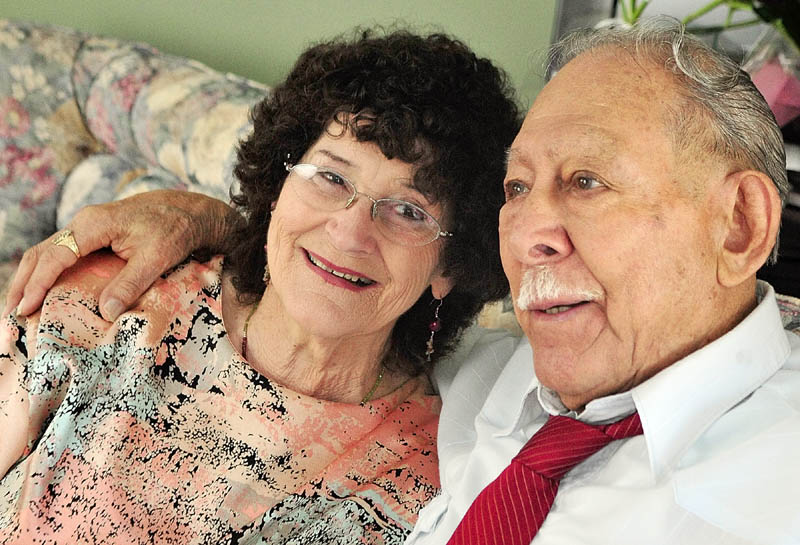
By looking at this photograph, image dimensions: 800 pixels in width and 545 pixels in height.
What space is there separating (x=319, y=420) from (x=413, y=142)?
633mm

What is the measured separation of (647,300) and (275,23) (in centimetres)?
207

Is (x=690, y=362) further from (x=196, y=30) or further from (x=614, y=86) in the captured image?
(x=196, y=30)

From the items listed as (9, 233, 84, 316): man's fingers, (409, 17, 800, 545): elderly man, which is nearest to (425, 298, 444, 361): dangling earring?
(409, 17, 800, 545): elderly man

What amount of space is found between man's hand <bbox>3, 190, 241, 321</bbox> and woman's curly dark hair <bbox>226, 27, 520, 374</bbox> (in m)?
0.11

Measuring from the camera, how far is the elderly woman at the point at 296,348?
168 cm

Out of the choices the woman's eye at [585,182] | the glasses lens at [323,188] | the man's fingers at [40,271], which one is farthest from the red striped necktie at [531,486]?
the man's fingers at [40,271]

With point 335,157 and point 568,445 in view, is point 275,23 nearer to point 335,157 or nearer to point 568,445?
point 335,157

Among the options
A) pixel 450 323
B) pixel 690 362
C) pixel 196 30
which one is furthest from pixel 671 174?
pixel 196 30

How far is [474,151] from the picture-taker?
1780 mm

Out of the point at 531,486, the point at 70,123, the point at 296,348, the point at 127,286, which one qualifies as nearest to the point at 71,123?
the point at 70,123

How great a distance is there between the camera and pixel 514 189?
152 cm

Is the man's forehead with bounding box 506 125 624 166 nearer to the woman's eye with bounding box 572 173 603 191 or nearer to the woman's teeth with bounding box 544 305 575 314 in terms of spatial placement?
the woman's eye with bounding box 572 173 603 191

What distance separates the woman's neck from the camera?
1860 mm

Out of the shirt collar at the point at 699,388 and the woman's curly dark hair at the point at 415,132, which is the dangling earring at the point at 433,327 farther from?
the shirt collar at the point at 699,388
